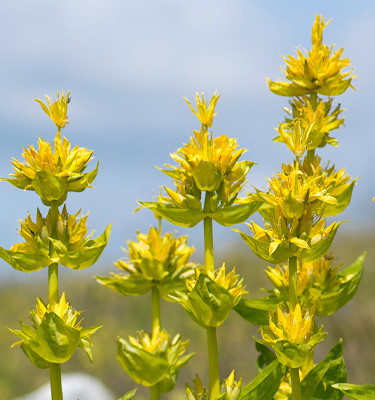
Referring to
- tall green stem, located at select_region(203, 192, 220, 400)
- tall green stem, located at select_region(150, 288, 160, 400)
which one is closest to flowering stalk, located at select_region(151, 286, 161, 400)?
tall green stem, located at select_region(150, 288, 160, 400)

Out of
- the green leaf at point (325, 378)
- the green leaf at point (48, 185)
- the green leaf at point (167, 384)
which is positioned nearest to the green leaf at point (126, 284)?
the green leaf at point (167, 384)

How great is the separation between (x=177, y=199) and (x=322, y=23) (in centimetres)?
98

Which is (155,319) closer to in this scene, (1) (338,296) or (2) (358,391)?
(1) (338,296)

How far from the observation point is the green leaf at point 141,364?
6.31ft

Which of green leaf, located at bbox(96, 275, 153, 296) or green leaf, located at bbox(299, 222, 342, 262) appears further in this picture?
green leaf, located at bbox(96, 275, 153, 296)

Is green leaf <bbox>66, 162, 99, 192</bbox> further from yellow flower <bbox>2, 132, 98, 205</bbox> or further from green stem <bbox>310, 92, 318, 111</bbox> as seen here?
green stem <bbox>310, 92, 318, 111</bbox>

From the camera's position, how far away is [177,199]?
1.90 m

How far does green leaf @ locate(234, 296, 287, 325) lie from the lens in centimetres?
192

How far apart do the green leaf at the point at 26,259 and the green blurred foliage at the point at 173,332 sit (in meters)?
4.44

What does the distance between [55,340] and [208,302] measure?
0.46 m

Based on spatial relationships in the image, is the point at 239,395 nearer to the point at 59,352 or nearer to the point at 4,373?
the point at 59,352

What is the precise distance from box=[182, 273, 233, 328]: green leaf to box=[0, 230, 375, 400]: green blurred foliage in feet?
14.1

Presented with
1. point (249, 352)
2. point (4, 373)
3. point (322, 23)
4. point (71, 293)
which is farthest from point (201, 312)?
point (71, 293)

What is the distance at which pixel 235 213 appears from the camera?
1876 millimetres
